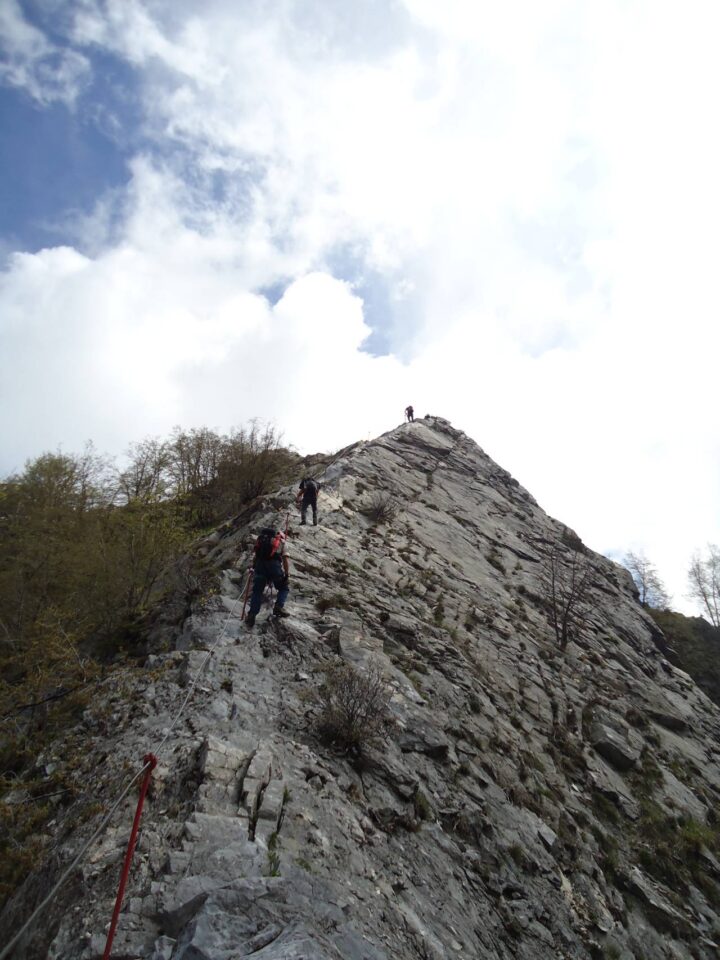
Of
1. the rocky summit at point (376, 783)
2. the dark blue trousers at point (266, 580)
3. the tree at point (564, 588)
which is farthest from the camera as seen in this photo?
the tree at point (564, 588)

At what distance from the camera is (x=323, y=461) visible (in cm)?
2388

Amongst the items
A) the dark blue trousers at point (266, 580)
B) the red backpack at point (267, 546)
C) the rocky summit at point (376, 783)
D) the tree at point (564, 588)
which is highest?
the tree at point (564, 588)

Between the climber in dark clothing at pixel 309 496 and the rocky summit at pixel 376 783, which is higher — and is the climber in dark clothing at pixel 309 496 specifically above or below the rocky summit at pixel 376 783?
above

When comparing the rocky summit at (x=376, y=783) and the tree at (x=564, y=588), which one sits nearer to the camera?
the rocky summit at (x=376, y=783)

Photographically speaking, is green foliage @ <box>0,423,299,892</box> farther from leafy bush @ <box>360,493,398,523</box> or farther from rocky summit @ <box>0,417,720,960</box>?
leafy bush @ <box>360,493,398,523</box>

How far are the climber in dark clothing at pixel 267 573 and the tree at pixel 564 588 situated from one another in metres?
10.5

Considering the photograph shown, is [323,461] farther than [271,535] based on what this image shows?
Yes

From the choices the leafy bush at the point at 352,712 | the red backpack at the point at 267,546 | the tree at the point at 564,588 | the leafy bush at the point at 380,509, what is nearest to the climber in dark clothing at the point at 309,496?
the leafy bush at the point at 380,509

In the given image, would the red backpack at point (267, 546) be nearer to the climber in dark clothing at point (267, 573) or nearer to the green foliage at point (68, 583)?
the climber in dark clothing at point (267, 573)

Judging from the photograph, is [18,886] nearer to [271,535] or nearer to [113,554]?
[271,535]

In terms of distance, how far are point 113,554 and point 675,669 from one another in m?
21.5

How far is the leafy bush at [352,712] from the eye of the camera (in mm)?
6754

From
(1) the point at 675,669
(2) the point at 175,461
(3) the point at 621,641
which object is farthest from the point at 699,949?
(2) the point at 175,461

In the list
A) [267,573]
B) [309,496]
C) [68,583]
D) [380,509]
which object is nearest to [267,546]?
[267,573]
